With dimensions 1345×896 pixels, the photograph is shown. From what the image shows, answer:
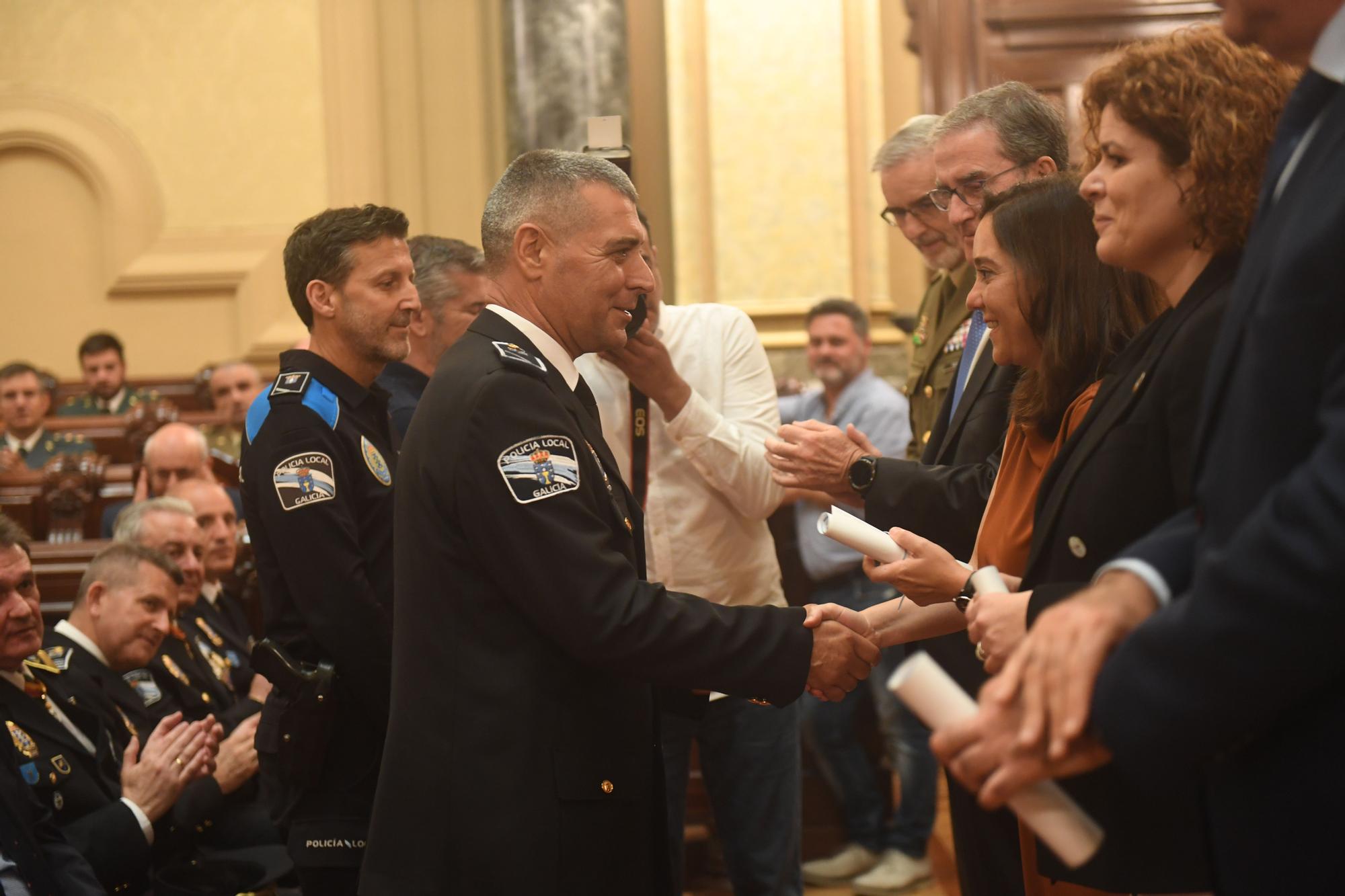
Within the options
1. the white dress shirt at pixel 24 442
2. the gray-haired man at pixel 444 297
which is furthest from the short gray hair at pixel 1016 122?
the white dress shirt at pixel 24 442

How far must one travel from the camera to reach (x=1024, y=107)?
7.74 ft

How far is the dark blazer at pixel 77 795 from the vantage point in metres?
2.60

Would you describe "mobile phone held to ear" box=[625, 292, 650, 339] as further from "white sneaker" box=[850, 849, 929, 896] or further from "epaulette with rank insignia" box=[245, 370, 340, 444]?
"white sneaker" box=[850, 849, 929, 896]

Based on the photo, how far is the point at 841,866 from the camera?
4.00 m

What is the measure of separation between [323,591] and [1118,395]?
1340 millimetres

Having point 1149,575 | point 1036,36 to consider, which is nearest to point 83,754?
point 1149,575

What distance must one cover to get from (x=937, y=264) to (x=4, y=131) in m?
6.71

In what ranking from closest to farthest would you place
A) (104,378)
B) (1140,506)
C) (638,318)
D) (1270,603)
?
(1270,603) < (1140,506) < (638,318) < (104,378)

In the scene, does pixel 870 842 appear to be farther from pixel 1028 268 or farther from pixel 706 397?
pixel 1028 268

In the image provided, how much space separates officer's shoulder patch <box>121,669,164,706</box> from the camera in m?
3.26

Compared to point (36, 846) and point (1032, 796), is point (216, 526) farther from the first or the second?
point (1032, 796)

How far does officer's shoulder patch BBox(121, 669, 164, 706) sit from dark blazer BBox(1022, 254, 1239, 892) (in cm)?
247

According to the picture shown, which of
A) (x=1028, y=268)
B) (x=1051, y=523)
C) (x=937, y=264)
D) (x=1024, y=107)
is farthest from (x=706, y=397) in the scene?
(x=1051, y=523)

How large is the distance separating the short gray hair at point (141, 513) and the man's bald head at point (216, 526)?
13.0 inches
